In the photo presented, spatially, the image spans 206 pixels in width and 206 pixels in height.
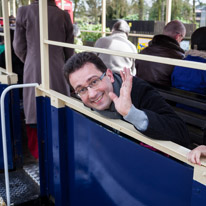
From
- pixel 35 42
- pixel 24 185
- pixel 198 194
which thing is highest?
pixel 35 42

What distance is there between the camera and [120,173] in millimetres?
1851

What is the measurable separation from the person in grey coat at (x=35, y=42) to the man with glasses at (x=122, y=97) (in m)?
1.41

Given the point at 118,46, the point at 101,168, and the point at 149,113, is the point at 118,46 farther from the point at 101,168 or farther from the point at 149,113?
the point at 149,113

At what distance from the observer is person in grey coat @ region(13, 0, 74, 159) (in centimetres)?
324

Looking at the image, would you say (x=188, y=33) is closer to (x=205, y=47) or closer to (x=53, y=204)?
(x=205, y=47)

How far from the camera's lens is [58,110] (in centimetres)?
240

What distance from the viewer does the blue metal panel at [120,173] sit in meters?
1.50

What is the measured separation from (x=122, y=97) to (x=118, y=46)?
246cm

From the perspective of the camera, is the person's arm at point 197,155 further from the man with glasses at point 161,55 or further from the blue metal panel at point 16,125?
the blue metal panel at point 16,125

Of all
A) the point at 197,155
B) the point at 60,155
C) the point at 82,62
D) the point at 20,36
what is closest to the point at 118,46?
the point at 20,36

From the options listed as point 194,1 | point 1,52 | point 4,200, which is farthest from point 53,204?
point 194,1

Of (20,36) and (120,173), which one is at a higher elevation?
(20,36)

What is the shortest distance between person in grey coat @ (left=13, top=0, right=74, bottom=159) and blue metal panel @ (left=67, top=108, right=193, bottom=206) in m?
1.16

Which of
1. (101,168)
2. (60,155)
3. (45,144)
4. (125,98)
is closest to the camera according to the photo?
(125,98)
